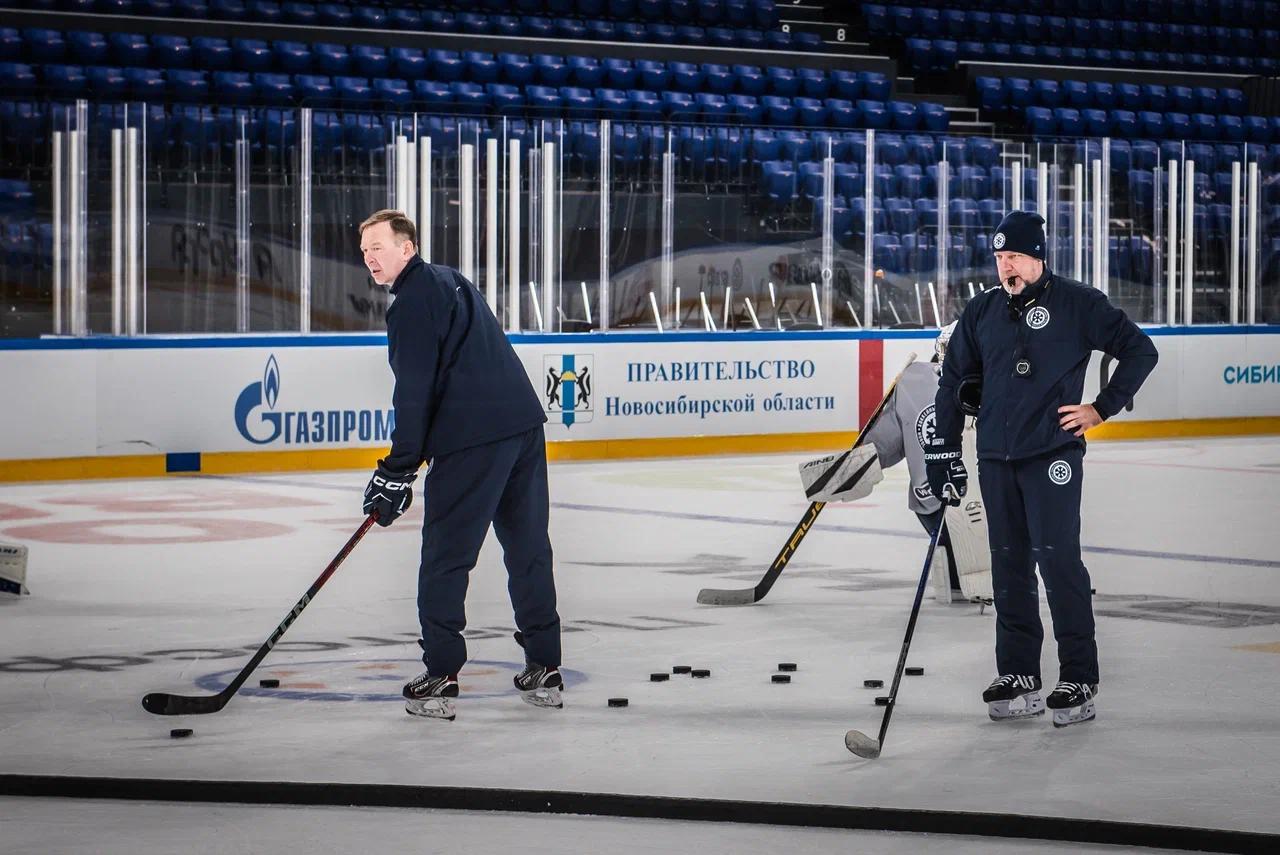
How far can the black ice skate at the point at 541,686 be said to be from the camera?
5.39 metres

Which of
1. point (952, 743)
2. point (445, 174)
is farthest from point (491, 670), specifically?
point (445, 174)

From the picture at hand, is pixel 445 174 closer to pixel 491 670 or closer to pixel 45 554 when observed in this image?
pixel 45 554

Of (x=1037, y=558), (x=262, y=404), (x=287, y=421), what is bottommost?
(x=1037, y=558)

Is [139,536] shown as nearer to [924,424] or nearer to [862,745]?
[924,424]


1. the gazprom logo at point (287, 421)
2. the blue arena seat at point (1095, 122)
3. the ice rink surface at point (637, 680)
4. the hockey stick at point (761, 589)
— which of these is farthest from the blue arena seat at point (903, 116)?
the hockey stick at point (761, 589)

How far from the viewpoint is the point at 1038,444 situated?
5.14 metres

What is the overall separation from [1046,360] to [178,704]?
Answer: 2532 millimetres

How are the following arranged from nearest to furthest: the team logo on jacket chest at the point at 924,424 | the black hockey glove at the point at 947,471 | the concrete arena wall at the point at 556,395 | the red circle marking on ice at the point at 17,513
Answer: the black hockey glove at the point at 947,471, the team logo on jacket chest at the point at 924,424, the red circle marking on ice at the point at 17,513, the concrete arena wall at the point at 556,395

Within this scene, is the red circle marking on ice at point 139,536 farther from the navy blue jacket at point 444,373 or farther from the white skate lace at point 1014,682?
the white skate lace at point 1014,682

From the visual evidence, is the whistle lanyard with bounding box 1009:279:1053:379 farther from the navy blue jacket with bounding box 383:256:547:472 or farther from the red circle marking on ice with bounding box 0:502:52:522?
the red circle marking on ice with bounding box 0:502:52:522

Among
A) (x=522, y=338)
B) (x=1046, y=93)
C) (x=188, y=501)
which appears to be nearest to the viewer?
(x=188, y=501)

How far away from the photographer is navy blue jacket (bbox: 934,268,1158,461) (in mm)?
5164

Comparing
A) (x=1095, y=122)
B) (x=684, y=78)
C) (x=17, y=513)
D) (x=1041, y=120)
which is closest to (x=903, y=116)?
(x=1041, y=120)

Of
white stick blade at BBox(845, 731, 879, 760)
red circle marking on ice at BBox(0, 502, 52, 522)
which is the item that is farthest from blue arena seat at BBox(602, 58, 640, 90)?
white stick blade at BBox(845, 731, 879, 760)
